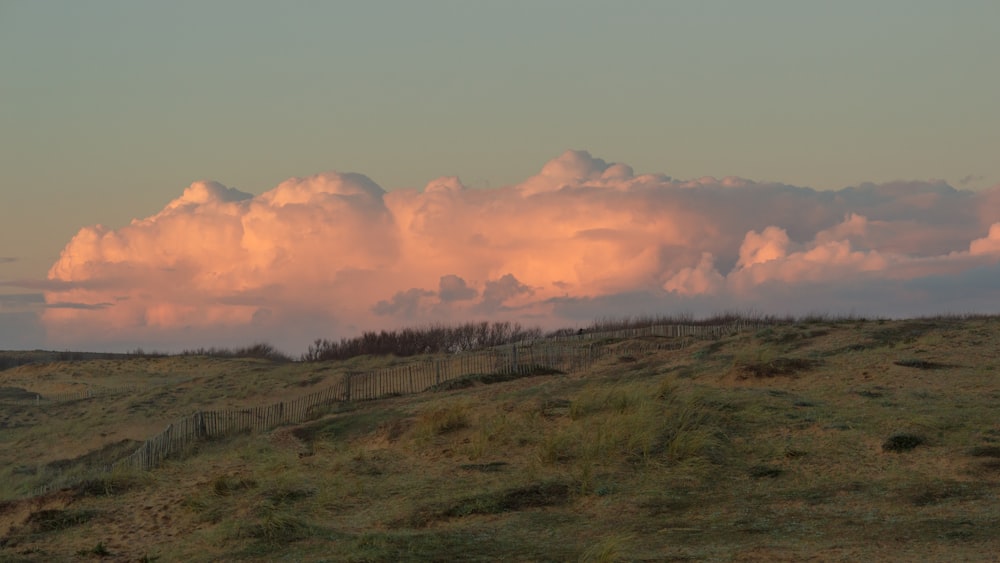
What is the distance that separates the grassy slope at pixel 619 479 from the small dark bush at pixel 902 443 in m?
0.08

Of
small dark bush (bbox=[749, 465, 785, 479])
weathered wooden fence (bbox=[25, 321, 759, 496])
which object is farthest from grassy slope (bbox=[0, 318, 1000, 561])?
weathered wooden fence (bbox=[25, 321, 759, 496])

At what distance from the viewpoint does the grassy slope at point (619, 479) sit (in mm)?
12383

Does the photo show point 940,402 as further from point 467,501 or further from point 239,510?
point 239,510

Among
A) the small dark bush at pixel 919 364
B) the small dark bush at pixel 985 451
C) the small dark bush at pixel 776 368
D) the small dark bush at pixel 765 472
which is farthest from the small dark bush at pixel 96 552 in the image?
the small dark bush at pixel 919 364

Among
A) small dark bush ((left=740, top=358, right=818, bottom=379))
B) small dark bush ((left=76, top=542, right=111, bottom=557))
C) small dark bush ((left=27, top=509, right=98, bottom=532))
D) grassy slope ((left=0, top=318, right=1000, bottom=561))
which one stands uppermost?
small dark bush ((left=740, top=358, right=818, bottom=379))

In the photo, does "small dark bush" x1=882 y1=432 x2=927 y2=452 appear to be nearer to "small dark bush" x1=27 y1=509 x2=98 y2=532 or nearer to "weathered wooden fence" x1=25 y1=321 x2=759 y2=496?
Answer: "small dark bush" x1=27 y1=509 x2=98 y2=532

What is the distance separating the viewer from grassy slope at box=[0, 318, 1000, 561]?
12.4m

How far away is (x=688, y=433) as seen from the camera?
16891 millimetres

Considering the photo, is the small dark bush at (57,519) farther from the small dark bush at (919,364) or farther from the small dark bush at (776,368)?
the small dark bush at (919,364)

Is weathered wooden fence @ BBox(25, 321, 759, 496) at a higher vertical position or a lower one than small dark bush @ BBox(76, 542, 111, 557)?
higher

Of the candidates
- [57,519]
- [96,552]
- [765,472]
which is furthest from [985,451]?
[57,519]

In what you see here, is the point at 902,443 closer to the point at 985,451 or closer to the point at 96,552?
the point at 985,451

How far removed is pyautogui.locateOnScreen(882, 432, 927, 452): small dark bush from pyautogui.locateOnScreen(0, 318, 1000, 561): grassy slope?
8cm

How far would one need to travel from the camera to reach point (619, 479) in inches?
623
